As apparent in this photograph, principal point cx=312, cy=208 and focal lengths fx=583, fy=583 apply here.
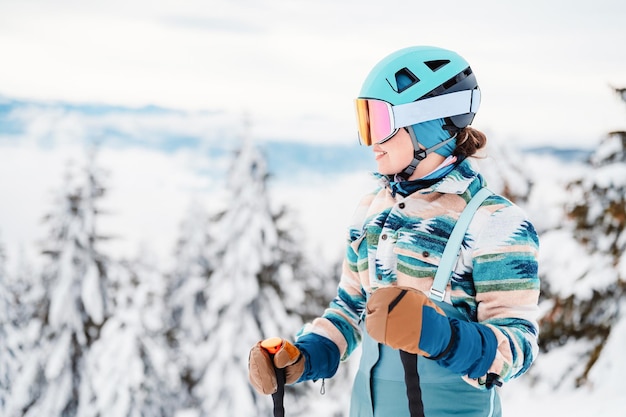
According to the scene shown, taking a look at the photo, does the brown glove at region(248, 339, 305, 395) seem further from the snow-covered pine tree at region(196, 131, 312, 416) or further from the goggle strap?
the snow-covered pine tree at region(196, 131, 312, 416)

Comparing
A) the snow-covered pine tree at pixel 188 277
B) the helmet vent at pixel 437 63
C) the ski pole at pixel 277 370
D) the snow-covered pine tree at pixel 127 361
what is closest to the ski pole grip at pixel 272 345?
the ski pole at pixel 277 370

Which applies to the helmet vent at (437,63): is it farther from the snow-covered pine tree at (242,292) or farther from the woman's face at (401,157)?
the snow-covered pine tree at (242,292)

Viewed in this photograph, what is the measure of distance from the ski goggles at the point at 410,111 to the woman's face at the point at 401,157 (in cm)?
4

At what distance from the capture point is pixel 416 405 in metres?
2.38

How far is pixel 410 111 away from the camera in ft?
8.64

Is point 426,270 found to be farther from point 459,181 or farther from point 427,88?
point 427,88

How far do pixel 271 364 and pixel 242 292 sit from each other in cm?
1440

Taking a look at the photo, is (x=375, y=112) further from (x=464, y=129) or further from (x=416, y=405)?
(x=416, y=405)

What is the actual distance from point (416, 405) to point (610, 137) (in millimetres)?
9482

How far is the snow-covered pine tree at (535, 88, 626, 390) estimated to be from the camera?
998 cm

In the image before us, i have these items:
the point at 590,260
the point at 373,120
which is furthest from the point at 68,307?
the point at 373,120

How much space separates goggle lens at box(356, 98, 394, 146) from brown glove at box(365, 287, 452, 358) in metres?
0.90

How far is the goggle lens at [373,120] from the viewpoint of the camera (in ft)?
8.75

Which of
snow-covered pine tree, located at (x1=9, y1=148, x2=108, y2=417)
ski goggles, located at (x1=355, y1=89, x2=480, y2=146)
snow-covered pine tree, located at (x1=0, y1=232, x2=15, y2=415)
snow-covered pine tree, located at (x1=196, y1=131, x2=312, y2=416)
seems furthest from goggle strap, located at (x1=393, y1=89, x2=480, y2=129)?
snow-covered pine tree, located at (x1=0, y1=232, x2=15, y2=415)
